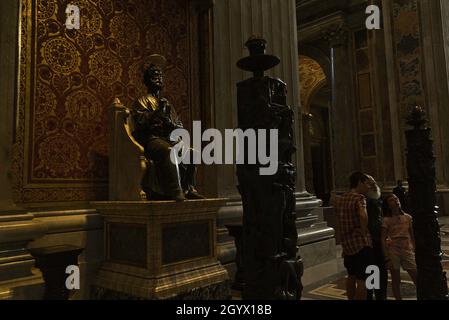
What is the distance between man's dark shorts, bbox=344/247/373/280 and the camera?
3092mm

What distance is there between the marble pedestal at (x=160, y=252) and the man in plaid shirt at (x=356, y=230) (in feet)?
3.72

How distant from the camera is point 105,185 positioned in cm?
396

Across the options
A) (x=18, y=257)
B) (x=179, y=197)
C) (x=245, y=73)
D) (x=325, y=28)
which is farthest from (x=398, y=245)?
(x=325, y=28)

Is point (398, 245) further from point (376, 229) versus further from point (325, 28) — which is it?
point (325, 28)

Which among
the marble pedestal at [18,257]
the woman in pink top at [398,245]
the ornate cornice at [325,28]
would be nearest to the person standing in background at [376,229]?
the woman in pink top at [398,245]

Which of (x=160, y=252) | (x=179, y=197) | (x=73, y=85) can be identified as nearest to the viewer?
(x=160, y=252)

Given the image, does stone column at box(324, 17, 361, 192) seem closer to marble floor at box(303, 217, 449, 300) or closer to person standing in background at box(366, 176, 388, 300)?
marble floor at box(303, 217, 449, 300)

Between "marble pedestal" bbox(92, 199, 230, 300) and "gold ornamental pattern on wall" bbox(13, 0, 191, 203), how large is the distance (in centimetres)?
53

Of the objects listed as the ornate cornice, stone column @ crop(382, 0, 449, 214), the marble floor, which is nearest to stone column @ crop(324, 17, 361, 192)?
the ornate cornice

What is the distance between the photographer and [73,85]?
382cm

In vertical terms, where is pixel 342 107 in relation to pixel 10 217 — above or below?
above

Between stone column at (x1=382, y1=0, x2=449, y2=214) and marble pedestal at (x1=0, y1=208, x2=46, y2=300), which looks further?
stone column at (x1=382, y1=0, x2=449, y2=214)

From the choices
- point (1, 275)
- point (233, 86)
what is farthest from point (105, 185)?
point (233, 86)

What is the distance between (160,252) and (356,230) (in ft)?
5.36
